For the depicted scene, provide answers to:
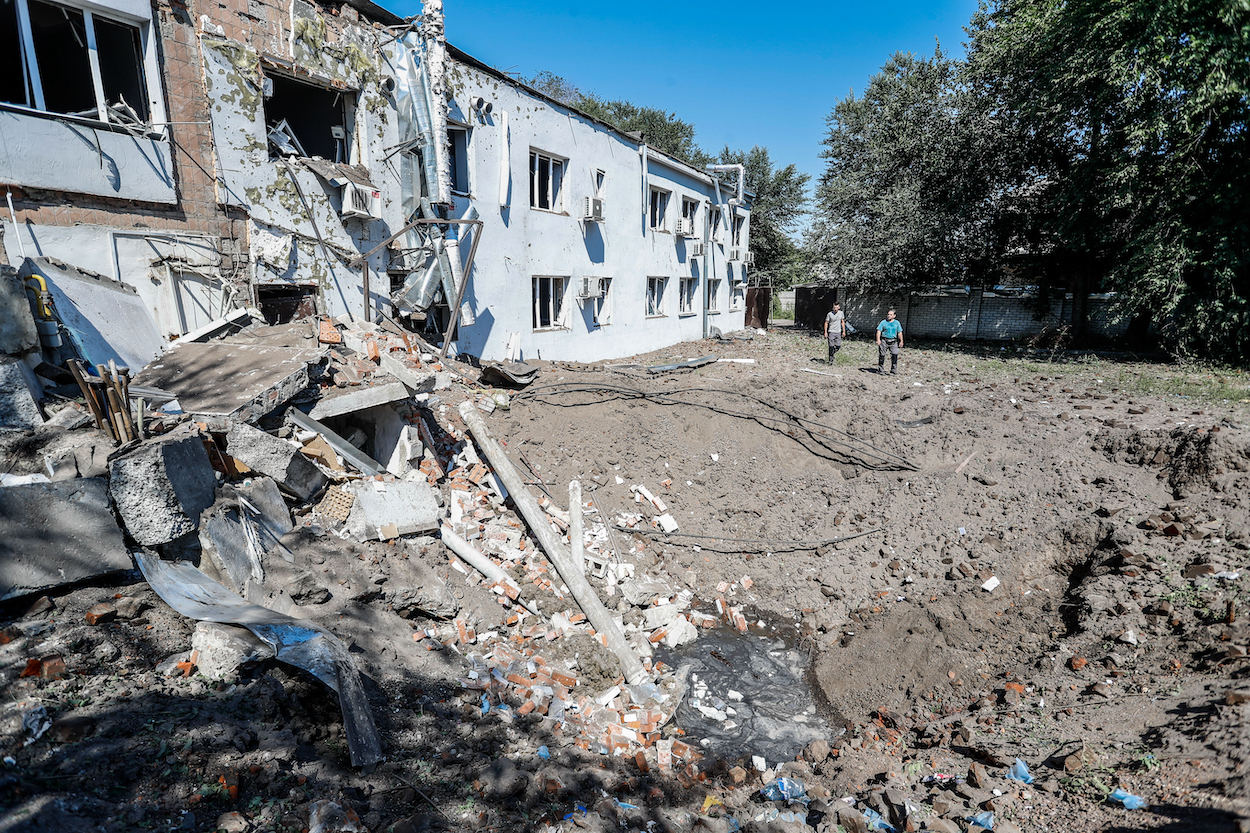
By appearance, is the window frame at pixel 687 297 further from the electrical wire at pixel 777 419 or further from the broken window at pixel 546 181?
Result: the electrical wire at pixel 777 419

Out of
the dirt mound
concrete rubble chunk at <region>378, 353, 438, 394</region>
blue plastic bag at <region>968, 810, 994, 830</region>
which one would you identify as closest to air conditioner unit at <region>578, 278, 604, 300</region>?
concrete rubble chunk at <region>378, 353, 438, 394</region>

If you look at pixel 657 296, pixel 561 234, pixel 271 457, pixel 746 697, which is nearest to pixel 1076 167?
pixel 657 296

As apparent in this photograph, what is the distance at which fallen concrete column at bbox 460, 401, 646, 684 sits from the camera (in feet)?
17.3

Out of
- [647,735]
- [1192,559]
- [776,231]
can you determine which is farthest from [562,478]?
[776,231]

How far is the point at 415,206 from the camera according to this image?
29.9 feet

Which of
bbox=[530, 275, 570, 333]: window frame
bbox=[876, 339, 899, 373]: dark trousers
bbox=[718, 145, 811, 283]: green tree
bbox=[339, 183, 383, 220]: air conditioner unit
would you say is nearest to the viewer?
bbox=[339, 183, 383, 220]: air conditioner unit

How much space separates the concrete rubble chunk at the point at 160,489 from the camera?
366cm

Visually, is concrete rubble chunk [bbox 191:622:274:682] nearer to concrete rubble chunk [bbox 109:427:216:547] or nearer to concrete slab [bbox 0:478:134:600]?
concrete slab [bbox 0:478:134:600]

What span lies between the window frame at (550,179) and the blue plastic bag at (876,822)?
447 inches

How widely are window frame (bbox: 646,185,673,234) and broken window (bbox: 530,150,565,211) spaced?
12.4 feet

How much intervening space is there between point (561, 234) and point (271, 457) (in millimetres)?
9372

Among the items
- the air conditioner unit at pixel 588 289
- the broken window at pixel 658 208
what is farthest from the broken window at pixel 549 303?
the broken window at pixel 658 208

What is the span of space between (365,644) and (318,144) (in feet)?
26.0

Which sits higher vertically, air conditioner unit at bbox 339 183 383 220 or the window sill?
the window sill
